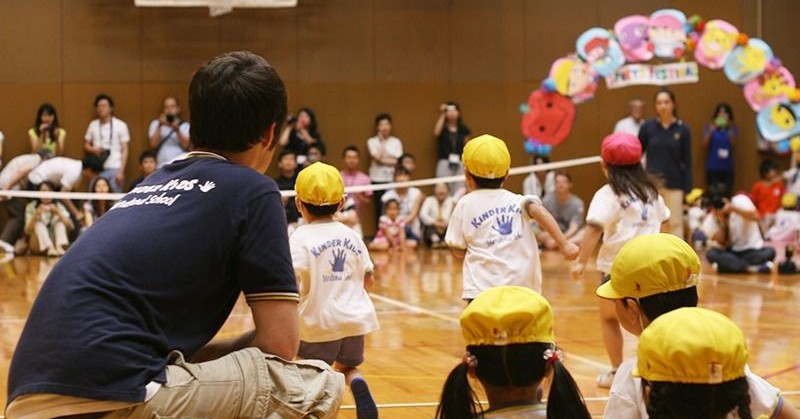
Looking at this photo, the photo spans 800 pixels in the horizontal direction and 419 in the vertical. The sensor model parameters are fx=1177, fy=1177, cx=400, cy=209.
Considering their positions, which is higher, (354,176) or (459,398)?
(354,176)

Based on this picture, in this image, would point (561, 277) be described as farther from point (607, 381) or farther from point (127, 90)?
point (127, 90)

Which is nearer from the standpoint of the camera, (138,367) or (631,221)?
(138,367)

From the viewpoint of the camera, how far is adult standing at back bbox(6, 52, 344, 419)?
8.17 ft

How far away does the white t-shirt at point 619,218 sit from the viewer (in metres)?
6.77

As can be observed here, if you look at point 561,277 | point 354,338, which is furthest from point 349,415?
point 561,277

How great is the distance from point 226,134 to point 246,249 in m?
0.32

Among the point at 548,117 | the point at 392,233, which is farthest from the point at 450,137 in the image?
the point at 548,117

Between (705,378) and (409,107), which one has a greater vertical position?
(409,107)

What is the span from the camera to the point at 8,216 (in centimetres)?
1659

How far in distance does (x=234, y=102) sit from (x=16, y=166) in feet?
45.9

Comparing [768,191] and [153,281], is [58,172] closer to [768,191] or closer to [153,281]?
[768,191]

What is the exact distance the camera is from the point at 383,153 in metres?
17.5

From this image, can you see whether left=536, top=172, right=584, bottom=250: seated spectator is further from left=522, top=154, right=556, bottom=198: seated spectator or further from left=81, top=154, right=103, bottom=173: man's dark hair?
left=81, top=154, right=103, bottom=173: man's dark hair

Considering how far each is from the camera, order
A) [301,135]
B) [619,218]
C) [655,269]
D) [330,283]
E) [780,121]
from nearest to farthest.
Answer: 1. [655,269]
2. [330,283]
3. [619,218]
4. [780,121]
5. [301,135]
